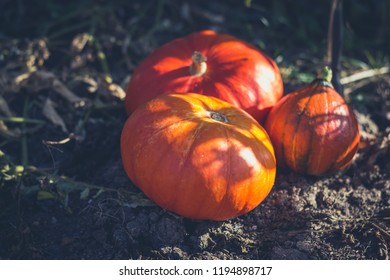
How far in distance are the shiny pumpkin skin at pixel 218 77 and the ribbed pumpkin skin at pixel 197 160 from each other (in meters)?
0.38

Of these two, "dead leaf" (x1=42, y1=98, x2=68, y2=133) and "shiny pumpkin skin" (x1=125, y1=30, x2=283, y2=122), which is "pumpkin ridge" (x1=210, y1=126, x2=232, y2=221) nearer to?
"shiny pumpkin skin" (x1=125, y1=30, x2=283, y2=122)

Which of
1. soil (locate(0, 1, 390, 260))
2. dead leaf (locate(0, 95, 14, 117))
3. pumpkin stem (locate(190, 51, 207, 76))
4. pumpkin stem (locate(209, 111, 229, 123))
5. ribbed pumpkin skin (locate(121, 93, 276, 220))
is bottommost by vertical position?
soil (locate(0, 1, 390, 260))

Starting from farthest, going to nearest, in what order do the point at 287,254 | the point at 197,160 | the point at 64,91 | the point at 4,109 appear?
1. the point at 64,91
2. the point at 4,109
3. the point at 287,254
4. the point at 197,160

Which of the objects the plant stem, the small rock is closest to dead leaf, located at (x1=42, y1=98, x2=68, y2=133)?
the small rock

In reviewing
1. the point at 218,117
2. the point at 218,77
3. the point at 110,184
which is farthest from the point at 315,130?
the point at 110,184

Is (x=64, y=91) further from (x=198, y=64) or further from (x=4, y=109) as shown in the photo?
(x=198, y=64)

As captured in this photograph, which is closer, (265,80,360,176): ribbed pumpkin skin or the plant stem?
(265,80,360,176): ribbed pumpkin skin

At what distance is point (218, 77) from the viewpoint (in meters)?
3.63

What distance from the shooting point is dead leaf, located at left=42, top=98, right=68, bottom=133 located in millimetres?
3865

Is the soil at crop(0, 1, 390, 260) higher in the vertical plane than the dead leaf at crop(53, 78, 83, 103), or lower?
lower

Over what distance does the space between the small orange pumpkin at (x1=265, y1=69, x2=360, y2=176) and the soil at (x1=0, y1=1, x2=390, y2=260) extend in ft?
0.72

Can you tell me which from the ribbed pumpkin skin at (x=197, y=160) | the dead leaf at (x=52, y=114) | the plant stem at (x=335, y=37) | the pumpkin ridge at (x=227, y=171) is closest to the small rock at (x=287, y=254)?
the ribbed pumpkin skin at (x=197, y=160)

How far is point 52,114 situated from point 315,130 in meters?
1.91

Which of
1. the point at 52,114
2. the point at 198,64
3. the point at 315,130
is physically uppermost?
the point at 198,64
